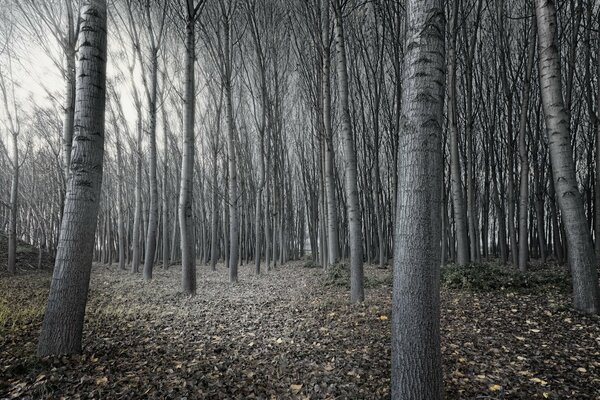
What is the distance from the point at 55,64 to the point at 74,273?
31.2ft

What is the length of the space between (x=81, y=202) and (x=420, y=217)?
10.1 ft

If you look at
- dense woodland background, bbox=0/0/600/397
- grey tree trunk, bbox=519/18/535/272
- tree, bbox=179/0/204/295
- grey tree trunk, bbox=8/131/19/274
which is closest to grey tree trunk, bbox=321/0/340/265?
dense woodland background, bbox=0/0/600/397

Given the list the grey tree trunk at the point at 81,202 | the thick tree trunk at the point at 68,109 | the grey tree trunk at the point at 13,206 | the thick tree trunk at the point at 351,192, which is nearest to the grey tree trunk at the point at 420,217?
the grey tree trunk at the point at 81,202

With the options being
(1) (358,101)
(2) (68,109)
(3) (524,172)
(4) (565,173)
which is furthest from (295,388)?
(1) (358,101)

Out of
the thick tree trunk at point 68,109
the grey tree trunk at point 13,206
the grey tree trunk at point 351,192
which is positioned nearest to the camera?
the grey tree trunk at point 351,192

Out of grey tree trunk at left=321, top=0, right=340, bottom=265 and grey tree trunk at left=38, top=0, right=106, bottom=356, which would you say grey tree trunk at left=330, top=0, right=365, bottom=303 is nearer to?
grey tree trunk at left=321, top=0, right=340, bottom=265

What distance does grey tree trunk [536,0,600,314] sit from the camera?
152 inches

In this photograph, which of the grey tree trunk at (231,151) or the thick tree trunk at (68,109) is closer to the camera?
the thick tree trunk at (68,109)

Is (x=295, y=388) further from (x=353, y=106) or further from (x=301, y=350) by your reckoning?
(x=353, y=106)

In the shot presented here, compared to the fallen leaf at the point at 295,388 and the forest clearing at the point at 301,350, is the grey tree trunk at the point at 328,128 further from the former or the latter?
the fallen leaf at the point at 295,388

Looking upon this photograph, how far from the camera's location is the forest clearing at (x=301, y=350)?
2381 millimetres

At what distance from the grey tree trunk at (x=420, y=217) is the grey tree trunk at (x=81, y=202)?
2.91m

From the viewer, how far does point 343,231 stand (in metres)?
16.0

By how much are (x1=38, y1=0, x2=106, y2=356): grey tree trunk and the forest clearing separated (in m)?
0.27
